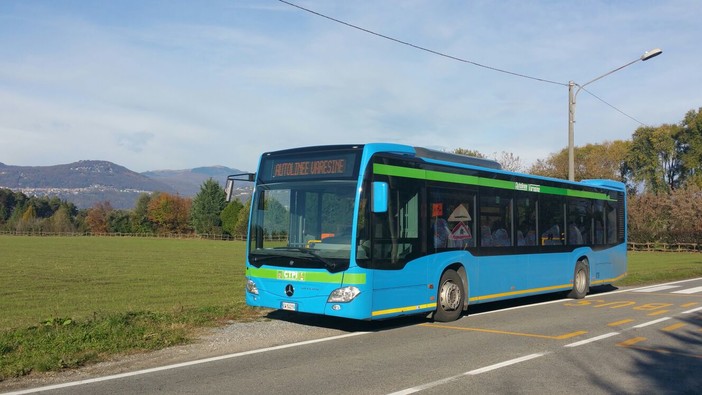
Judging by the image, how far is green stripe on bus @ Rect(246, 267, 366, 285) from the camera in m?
10.3

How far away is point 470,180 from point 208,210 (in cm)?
11143

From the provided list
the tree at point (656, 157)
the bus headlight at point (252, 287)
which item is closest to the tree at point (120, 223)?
the tree at point (656, 157)

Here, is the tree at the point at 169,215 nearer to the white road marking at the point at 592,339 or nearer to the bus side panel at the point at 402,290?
the bus side panel at the point at 402,290

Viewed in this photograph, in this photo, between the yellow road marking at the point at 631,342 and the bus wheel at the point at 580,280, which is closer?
the yellow road marking at the point at 631,342

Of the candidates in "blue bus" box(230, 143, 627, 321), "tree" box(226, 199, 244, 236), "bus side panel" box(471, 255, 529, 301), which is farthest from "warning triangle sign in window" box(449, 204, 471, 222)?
"tree" box(226, 199, 244, 236)

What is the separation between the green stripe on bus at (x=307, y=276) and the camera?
405 inches

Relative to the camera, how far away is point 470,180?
13.2 metres

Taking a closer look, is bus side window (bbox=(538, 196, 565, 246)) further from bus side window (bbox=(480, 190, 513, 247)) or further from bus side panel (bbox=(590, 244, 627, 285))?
bus side panel (bbox=(590, 244, 627, 285))

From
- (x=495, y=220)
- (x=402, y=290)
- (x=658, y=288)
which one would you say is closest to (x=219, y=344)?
(x=402, y=290)

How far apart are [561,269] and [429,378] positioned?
32.5ft

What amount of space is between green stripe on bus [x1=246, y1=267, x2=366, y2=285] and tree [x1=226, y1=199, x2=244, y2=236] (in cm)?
9098

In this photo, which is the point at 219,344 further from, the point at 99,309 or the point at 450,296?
the point at 99,309

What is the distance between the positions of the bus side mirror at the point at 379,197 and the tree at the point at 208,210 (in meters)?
111

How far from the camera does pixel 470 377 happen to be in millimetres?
7582
